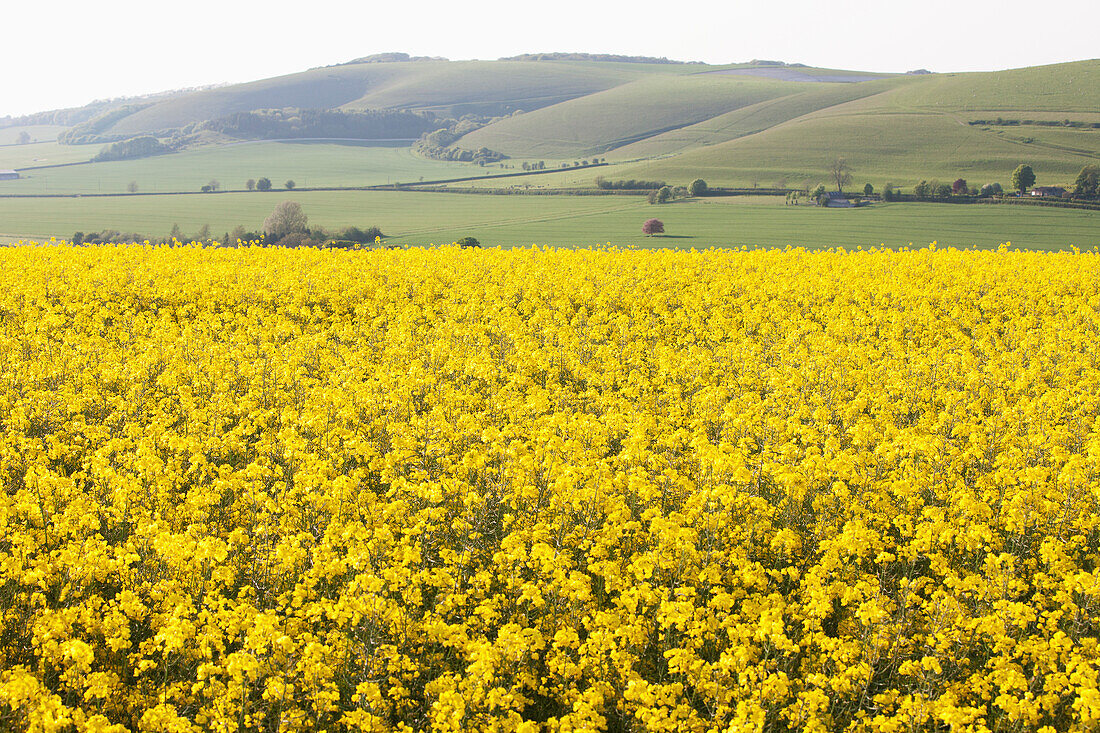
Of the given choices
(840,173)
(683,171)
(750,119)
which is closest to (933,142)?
(840,173)

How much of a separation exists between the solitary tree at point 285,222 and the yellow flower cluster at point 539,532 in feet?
154

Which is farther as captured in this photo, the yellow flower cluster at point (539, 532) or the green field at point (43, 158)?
the green field at point (43, 158)

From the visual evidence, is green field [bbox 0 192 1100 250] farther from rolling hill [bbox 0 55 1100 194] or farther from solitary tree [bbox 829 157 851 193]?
rolling hill [bbox 0 55 1100 194]

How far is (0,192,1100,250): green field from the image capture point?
219 feet

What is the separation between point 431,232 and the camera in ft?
247

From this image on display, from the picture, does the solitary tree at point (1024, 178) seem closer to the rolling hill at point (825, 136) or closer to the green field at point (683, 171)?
the green field at point (683, 171)

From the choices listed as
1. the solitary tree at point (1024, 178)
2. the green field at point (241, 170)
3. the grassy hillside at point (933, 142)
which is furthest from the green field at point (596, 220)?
the green field at point (241, 170)

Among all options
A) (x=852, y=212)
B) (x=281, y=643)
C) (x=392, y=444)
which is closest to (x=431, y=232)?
(x=852, y=212)

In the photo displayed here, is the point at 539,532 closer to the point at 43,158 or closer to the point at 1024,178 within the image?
the point at 1024,178

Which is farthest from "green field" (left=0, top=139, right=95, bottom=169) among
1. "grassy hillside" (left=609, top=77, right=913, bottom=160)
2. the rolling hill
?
"grassy hillside" (left=609, top=77, right=913, bottom=160)

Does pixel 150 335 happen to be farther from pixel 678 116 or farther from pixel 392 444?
pixel 678 116

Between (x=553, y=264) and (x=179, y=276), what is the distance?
12.0 metres

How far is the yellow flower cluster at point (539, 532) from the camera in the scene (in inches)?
266

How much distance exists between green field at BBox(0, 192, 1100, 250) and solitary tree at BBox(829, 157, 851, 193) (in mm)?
11308
